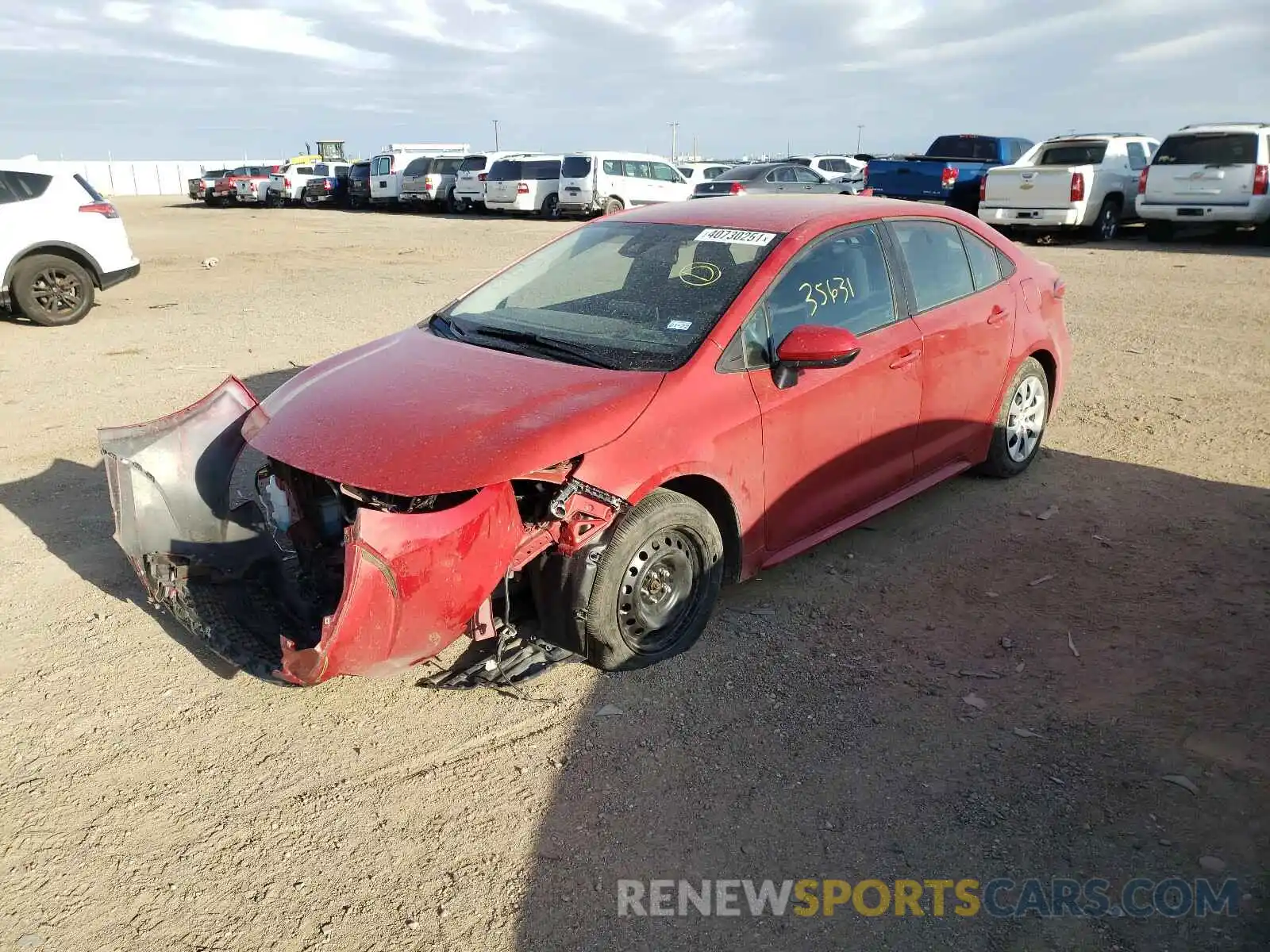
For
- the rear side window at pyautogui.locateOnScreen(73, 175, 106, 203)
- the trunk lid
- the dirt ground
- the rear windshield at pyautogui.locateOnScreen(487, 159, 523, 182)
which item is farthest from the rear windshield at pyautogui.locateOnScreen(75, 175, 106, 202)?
the rear windshield at pyautogui.locateOnScreen(487, 159, 523, 182)

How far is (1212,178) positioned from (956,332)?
14.3 meters

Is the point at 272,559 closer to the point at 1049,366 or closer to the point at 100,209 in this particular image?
the point at 1049,366

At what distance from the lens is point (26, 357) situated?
9203mm

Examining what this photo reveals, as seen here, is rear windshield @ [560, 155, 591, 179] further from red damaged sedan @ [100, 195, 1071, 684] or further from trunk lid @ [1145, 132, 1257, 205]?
red damaged sedan @ [100, 195, 1071, 684]

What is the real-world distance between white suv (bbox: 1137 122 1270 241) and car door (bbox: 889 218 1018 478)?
13414mm

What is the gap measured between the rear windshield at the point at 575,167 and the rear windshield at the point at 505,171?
2264 mm

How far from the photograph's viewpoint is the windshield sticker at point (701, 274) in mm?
4160

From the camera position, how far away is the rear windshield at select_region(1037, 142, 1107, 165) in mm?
17594

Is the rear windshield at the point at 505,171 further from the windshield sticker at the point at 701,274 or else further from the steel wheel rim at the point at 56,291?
the windshield sticker at the point at 701,274

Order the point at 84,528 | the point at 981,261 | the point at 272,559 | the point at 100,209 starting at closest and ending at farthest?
the point at 272,559
the point at 84,528
the point at 981,261
the point at 100,209

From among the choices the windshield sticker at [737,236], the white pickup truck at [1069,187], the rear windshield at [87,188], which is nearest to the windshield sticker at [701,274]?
the windshield sticker at [737,236]

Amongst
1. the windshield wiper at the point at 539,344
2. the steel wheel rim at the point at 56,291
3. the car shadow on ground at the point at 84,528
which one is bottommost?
the car shadow on ground at the point at 84,528

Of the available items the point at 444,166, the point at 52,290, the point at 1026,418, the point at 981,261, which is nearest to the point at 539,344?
the point at 981,261

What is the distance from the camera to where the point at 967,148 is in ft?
71.5
